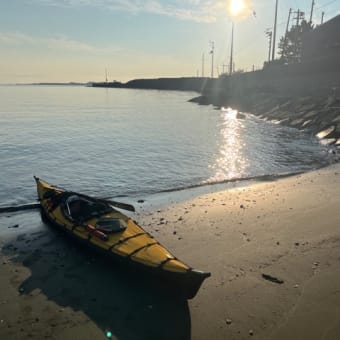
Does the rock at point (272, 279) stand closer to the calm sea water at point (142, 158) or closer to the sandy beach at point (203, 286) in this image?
the sandy beach at point (203, 286)

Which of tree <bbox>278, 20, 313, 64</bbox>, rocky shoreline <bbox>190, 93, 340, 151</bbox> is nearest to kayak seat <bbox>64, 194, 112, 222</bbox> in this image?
rocky shoreline <bbox>190, 93, 340, 151</bbox>

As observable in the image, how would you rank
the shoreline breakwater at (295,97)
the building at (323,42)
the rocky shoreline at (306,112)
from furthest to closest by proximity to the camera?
1. the building at (323,42)
2. the shoreline breakwater at (295,97)
3. the rocky shoreline at (306,112)

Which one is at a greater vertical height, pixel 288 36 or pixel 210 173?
pixel 288 36

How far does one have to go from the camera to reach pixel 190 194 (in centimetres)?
1584

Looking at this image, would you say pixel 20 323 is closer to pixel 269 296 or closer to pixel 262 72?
pixel 269 296

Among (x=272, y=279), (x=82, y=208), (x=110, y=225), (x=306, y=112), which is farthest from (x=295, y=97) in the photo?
(x=272, y=279)

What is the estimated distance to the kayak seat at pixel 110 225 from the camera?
9197 mm

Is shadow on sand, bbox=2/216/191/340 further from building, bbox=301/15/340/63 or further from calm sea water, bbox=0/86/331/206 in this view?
building, bbox=301/15/340/63

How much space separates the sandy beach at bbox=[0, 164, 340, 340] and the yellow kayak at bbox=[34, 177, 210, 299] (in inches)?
18.4

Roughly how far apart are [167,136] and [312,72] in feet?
109

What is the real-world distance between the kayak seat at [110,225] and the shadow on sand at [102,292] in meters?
0.66

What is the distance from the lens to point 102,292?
25.5 ft

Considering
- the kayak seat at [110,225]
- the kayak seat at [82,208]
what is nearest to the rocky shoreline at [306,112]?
the kayak seat at [82,208]

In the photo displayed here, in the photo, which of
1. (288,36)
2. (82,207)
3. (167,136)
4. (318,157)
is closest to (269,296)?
(82,207)
